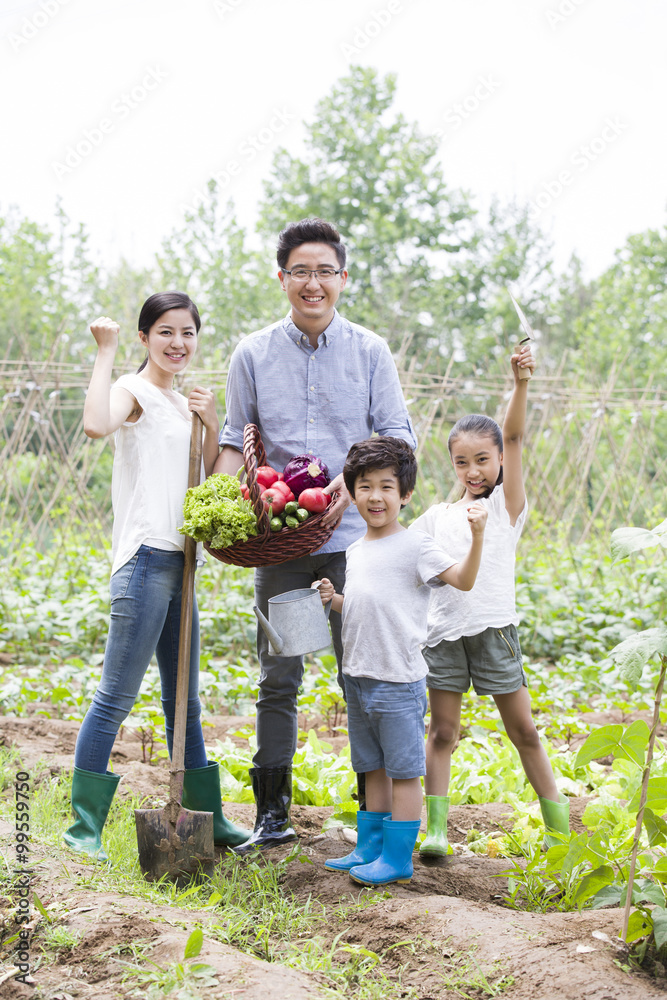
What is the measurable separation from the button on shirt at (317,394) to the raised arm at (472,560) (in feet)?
1.47

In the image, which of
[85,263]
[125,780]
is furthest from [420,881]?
[85,263]

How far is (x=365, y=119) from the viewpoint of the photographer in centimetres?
1942

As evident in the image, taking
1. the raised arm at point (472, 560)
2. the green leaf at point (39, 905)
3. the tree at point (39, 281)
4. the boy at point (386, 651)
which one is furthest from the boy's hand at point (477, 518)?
the tree at point (39, 281)

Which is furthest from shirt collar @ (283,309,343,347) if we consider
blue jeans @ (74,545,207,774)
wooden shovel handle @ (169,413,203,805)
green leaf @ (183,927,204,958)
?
green leaf @ (183,927,204,958)

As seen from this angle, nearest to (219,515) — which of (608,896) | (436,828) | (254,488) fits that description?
(254,488)

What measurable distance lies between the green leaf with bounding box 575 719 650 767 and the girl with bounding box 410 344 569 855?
589mm

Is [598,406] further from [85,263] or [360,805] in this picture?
[85,263]

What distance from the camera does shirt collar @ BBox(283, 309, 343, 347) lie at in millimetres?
2559

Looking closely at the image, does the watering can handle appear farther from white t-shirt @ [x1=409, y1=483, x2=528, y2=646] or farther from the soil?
the soil

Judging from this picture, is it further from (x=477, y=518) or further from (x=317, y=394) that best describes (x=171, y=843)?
(x=317, y=394)

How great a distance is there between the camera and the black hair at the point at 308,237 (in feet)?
7.95

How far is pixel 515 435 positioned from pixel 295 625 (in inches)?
32.9

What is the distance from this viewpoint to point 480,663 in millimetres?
2445

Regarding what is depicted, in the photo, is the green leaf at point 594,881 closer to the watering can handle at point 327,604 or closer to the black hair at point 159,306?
the watering can handle at point 327,604
